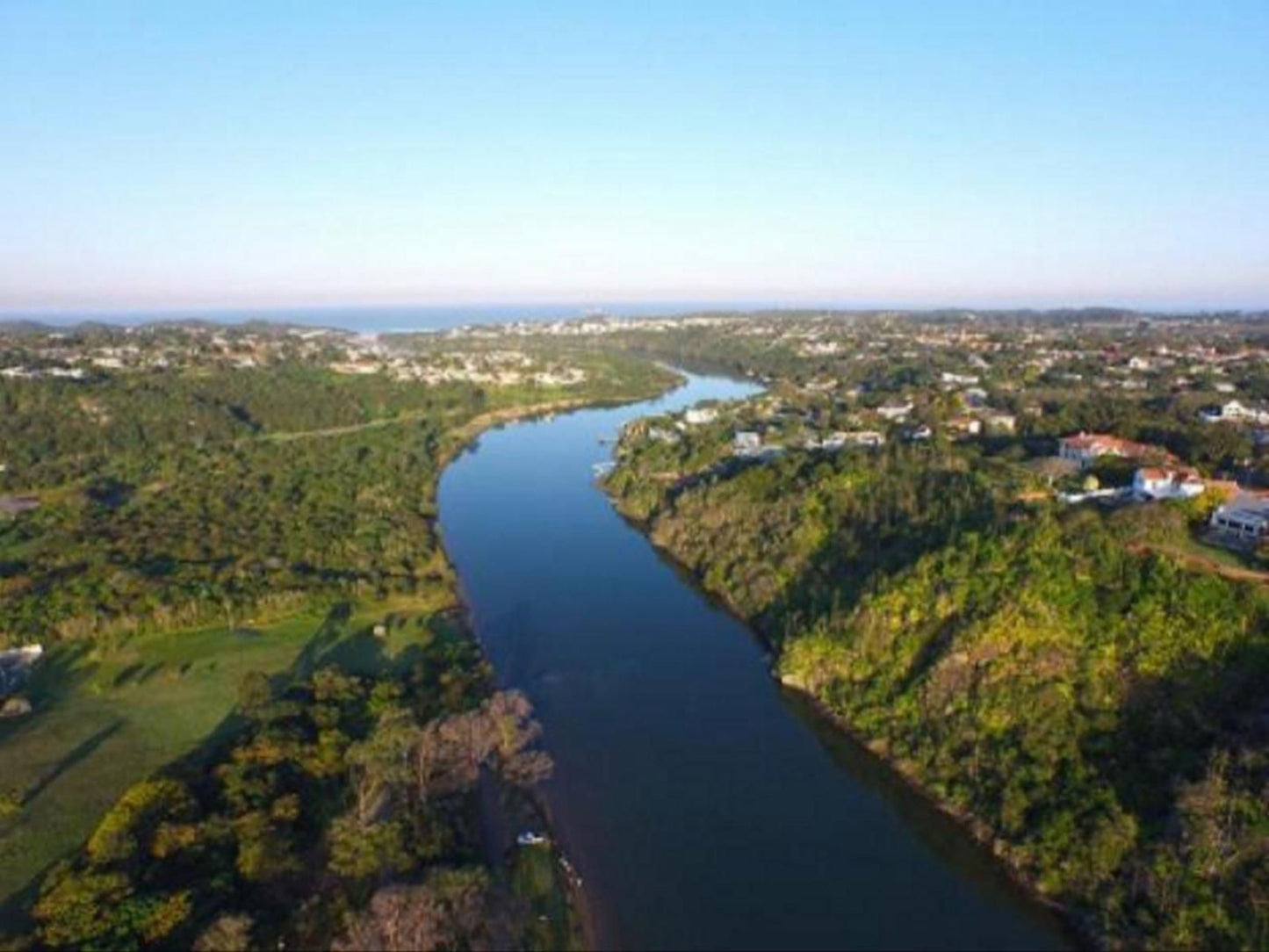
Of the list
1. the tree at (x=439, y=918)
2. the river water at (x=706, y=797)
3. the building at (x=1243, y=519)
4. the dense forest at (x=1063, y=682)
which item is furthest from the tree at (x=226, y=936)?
the building at (x=1243, y=519)

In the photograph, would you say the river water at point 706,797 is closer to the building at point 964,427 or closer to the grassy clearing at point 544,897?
the grassy clearing at point 544,897

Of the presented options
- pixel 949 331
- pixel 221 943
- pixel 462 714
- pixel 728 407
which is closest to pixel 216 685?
pixel 462 714

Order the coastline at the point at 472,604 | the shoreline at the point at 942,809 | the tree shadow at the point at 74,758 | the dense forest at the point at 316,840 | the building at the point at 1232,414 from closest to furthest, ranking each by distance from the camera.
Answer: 1. the dense forest at the point at 316,840
2. the shoreline at the point at 942,809
3. the coastline at the point at 472,604
4. the tree shadow at the point at 74,758
5. the building at the point at 1232,414

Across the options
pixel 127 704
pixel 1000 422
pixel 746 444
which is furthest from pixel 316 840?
pixel 1000 422

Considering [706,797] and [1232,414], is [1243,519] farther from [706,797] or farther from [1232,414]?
[1232,414]

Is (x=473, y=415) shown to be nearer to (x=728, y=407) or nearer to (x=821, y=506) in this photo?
(x=728, y=407)

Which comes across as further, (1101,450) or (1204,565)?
(1101,450)
